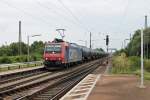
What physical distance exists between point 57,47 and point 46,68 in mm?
3003

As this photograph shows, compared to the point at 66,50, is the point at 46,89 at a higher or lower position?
lower

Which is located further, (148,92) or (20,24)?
(20,24)

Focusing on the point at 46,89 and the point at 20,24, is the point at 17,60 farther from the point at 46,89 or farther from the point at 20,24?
the point at 46,89

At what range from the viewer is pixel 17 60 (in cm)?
6138

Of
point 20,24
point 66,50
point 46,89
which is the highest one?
point 20,24

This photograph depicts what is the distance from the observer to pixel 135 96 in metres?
17.8

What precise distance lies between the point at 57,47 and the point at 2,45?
76.0 metres

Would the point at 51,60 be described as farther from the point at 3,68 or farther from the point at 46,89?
the point at 46,89

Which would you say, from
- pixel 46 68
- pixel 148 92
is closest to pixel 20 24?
pixel 46 68

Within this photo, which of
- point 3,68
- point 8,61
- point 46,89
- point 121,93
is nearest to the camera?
point 121,93

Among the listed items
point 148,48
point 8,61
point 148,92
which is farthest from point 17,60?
point 148,92

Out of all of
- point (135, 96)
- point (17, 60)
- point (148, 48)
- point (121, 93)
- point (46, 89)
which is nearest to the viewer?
point (135, 96)

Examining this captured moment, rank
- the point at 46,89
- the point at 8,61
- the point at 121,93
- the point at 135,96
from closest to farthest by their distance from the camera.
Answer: the point at 135,96 < the point at 121,93 < the point at 46,89 < the point at 8,61

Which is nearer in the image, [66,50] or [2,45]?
[66,50]
